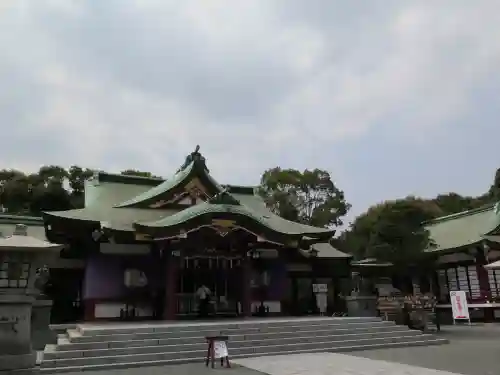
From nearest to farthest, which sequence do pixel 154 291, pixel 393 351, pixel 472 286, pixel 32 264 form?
1. pixel 32 264
2. pixel 393 351
3. pixel 154 291
4. pixel 472 286

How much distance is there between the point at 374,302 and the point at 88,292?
11.3 metres

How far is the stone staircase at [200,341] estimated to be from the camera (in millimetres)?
11602

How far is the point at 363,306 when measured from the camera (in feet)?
Result: 60.6

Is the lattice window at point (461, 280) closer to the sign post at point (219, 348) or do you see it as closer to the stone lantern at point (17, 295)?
the sign post at point (219, 348)

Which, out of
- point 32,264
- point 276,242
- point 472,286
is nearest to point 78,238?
point 276,242

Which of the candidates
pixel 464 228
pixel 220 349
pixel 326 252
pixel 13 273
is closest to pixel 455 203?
pixel 464 228

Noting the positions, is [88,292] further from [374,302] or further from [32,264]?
[374,302]

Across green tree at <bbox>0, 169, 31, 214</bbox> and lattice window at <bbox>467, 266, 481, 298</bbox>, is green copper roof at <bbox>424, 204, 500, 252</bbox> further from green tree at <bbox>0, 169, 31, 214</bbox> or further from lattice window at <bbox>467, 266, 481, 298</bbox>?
green tree at <bbox>0, 169, 31, 214</bbox>

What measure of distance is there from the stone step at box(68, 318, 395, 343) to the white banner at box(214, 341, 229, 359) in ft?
9.35

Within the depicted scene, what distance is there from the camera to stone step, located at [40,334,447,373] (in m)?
11.2

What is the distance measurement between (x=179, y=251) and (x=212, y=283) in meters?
2.65

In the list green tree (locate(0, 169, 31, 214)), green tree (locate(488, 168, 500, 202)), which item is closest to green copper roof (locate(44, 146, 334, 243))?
green tree (locate(0, 169, 31, 214))

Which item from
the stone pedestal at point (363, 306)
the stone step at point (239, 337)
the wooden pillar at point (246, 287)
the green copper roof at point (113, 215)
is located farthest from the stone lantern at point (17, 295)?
the stone pedestal at point (363, 306)

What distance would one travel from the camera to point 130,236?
1773 centimetres
